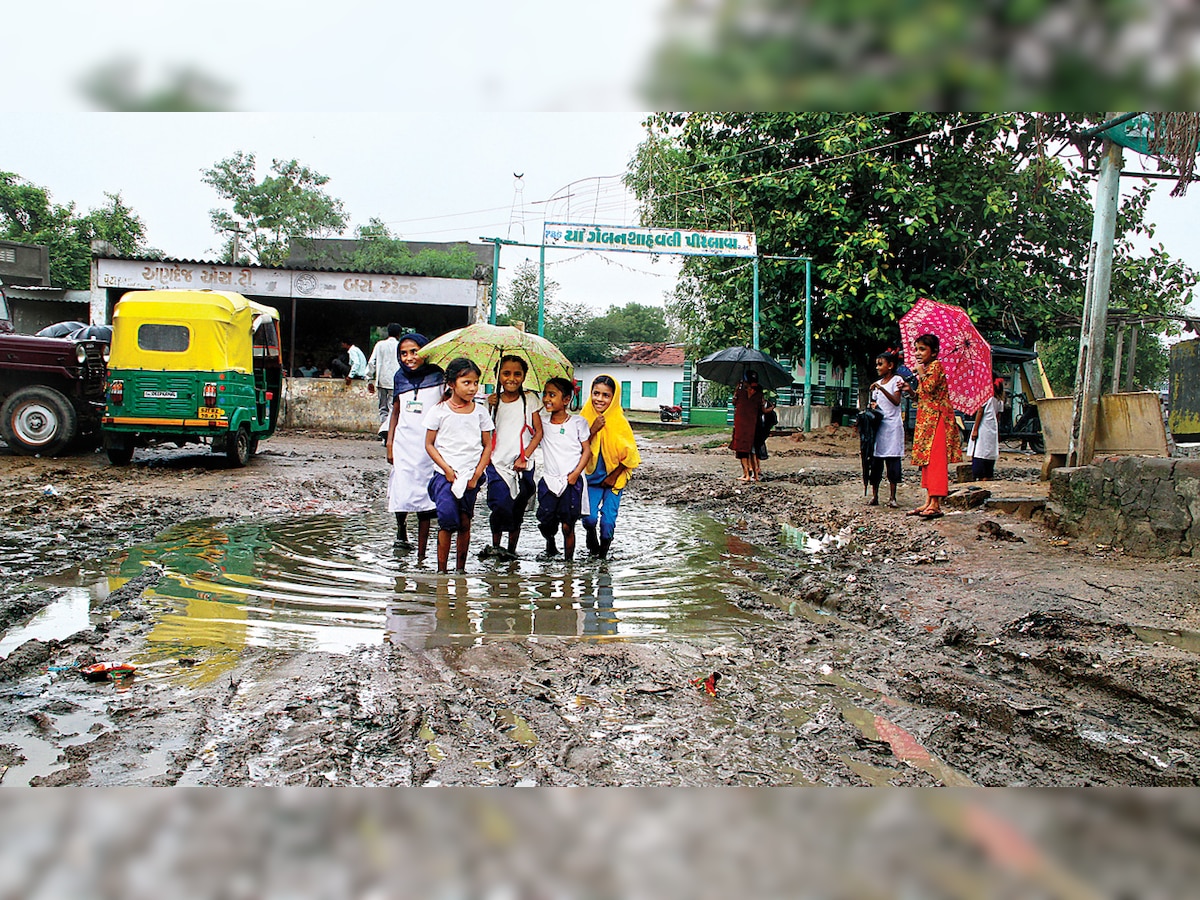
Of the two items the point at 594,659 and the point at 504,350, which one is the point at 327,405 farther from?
the point at 594,659

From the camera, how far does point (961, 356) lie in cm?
903

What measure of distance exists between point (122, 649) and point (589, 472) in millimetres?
3978

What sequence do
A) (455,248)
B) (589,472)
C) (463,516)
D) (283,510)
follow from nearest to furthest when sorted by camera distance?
(463,516), (589,472), (283,510), (455,248)

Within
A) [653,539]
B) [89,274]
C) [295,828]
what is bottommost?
[653,539]

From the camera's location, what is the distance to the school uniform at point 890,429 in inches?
386

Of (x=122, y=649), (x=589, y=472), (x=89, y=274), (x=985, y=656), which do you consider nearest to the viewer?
(x=122, y=649)

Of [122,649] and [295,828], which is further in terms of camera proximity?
[122,649]

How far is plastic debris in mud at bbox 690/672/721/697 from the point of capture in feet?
13.3

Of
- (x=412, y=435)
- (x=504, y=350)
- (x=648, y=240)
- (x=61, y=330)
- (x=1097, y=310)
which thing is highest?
(x=648, y=240)

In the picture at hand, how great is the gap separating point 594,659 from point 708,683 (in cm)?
63

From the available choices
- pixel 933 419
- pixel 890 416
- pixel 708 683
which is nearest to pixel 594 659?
Answer: pixel 708 683
